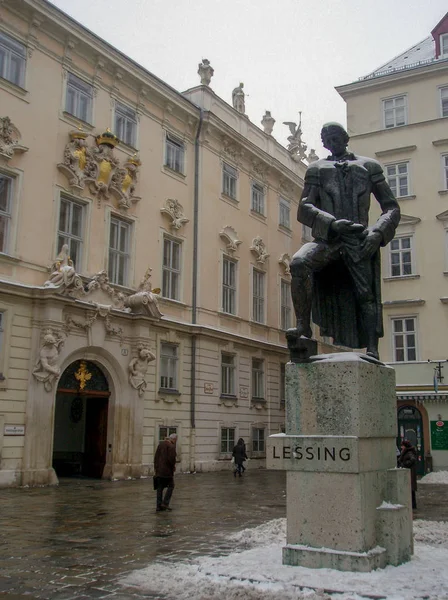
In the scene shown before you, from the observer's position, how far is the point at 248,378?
28.3 m

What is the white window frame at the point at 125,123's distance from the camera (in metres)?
23.0

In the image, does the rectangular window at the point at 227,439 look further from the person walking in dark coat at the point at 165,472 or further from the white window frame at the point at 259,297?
the person walking in dark coat at the point at 165,472

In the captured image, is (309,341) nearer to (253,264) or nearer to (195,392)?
(195,392)

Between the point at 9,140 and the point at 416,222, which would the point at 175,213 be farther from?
the point at 416,222

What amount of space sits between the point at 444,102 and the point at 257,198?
9.85 m

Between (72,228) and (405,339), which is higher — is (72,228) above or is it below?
above

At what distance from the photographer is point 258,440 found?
94.4 ft

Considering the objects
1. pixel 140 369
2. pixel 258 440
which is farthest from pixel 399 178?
pixel 140 369

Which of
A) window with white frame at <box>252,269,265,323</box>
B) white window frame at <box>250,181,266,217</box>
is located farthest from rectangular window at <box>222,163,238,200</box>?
window with white frame at <box>252,269,265,323</box>

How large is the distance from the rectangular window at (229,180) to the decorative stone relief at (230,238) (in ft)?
5.14

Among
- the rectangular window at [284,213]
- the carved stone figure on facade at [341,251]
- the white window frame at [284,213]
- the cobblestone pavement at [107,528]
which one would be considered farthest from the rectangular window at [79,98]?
the carved stone figure on facade at [341,251]

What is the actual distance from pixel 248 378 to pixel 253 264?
202 inches

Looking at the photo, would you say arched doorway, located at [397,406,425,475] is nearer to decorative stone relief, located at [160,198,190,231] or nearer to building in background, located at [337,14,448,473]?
building in background, located at [337,14,448,473]

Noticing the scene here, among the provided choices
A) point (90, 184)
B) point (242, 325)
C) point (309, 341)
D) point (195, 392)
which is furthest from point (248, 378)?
point (309, 341)
